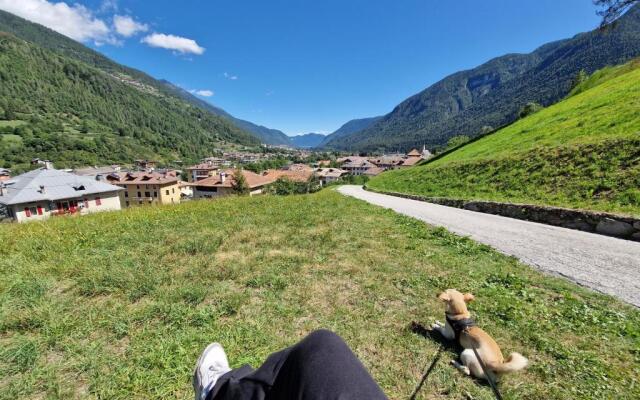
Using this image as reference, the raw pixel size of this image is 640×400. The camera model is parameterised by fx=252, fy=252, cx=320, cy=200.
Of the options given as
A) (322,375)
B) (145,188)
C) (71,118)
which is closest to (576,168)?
(322,375)

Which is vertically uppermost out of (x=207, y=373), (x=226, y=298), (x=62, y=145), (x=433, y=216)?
(x=62, y=145)

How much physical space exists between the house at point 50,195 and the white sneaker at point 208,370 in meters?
31.1

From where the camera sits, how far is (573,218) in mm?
7309

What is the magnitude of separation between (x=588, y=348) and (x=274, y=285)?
3.82 m

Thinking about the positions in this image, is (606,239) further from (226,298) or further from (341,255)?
(226,298)

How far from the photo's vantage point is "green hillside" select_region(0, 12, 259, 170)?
4001 inches

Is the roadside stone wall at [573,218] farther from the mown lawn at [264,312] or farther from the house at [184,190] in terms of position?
the house at [184,190]

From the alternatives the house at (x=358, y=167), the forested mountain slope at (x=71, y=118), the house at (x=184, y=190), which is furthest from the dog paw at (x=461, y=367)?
the forested mountain slope at (x=71, y=118)

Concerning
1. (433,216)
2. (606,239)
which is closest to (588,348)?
(606,239)

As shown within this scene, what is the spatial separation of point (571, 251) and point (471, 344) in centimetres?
514

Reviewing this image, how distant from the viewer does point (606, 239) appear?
20.4ft

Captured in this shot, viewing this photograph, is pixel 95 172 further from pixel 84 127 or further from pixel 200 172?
pixel 84 127

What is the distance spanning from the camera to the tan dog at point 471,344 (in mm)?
2268

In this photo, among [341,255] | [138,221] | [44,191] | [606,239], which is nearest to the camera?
[341,255]
